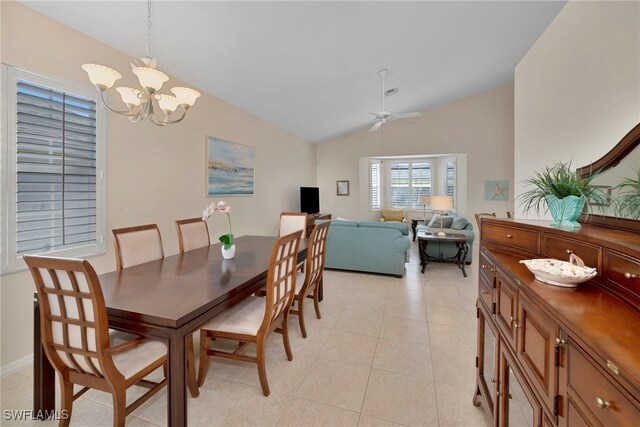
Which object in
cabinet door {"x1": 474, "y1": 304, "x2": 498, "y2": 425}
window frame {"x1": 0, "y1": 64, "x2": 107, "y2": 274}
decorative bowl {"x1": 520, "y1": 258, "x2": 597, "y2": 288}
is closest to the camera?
decorative bowl {"x1": 520, "y1": 258, "x2": 597, "y2": 288}

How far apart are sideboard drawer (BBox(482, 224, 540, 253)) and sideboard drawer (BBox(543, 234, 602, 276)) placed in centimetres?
7

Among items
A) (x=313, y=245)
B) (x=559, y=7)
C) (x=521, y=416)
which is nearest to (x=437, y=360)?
(x=521, y=416)

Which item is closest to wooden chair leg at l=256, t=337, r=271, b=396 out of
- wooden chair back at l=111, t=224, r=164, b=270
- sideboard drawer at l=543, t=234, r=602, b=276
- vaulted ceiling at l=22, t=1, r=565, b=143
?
wooden chair back at l=111, t=224, r=164, b=270

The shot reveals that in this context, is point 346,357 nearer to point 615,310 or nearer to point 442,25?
point 615,310

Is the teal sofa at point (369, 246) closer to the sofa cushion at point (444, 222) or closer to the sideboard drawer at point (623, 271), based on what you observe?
the sofa cushion at point (444, 222)

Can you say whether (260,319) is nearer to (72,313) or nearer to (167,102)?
(72,313)

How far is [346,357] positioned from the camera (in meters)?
2.29

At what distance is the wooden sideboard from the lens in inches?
24.4

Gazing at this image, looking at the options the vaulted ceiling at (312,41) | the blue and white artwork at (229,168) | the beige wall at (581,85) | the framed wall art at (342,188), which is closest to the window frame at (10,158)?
the vaulted ceiling at (312,41)

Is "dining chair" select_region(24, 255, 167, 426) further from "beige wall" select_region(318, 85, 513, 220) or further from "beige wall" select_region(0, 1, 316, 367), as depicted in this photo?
"beige wall" select_region(318, 85, 513, 220)

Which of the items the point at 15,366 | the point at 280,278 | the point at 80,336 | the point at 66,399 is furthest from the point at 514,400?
the point at 15,366

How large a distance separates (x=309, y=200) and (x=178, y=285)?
5.83 m

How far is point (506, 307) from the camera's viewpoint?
1.24 m

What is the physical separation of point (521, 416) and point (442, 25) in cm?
390
